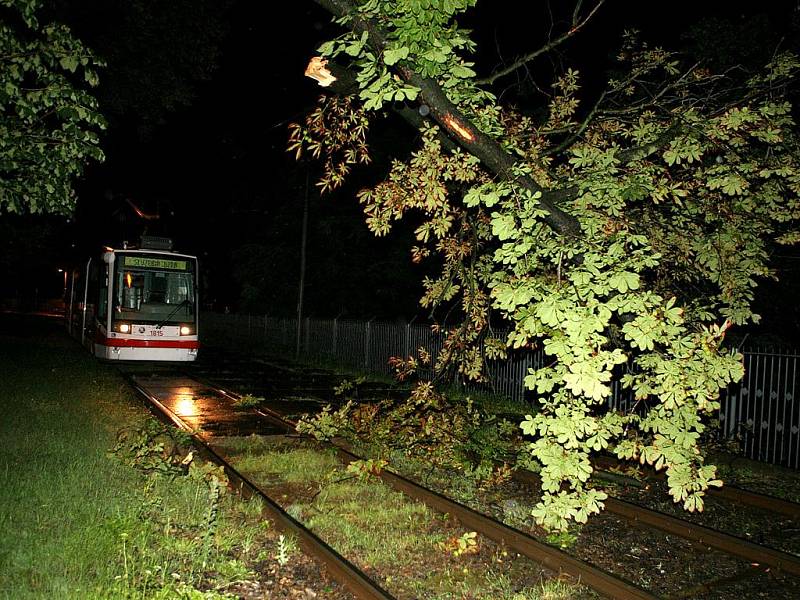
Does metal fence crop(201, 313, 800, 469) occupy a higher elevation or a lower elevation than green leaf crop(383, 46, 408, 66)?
lower

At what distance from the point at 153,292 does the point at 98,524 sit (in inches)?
492

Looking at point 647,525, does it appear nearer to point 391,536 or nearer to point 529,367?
point 391,536

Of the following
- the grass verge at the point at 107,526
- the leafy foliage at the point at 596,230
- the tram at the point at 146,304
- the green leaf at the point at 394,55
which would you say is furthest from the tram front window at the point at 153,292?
the green leaf at the point at 394,55

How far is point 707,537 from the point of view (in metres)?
6.17

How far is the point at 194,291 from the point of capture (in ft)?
58.0

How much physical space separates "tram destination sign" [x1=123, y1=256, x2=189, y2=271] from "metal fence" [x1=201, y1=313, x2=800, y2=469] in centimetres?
654

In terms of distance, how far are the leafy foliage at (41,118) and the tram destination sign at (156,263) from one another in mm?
8521

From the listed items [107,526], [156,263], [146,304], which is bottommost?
[107,526]

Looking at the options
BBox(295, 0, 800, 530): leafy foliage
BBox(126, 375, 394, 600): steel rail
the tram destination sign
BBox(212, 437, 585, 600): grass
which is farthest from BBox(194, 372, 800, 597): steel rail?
the tram destination sign

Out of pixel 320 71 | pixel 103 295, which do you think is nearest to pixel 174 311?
pixel 103 295

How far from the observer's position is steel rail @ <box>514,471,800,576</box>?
553 cm

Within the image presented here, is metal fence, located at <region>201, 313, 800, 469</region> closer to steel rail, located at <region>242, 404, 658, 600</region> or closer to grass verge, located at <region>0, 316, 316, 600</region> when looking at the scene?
steel rail, located at <region>242, 404, 658, 600</region>

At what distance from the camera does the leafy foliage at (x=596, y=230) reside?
486cm

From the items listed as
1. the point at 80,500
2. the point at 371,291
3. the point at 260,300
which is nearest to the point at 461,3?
the point at 80,500
